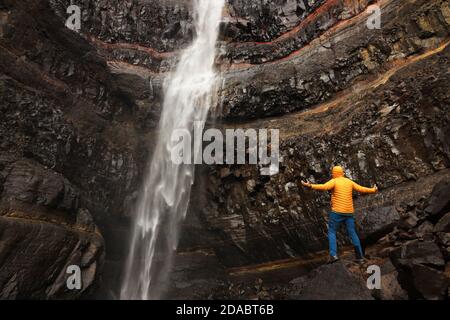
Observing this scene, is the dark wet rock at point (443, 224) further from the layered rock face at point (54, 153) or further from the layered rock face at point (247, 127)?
the layered rock face at point (54, 153)

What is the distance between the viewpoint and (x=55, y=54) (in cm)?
1673

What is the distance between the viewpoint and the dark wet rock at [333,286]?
7145 mm

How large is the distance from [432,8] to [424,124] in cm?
500

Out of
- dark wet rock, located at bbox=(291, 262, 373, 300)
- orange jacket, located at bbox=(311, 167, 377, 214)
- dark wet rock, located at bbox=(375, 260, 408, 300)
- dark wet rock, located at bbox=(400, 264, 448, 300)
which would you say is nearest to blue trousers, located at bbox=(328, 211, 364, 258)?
orange jacket, located at bbox=(311, 167, 377, 214)

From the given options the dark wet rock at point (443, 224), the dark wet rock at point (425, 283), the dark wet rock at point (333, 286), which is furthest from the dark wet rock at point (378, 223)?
the dark wet rock at point (425, 283)

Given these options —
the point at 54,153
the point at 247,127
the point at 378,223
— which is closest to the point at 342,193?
the point at 378,223

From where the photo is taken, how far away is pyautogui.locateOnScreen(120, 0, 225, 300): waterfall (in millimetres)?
16203

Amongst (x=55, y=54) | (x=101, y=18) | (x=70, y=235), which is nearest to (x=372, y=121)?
(x=70, y=235)

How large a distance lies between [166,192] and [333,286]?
11.5 m

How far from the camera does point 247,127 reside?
57.3 ft

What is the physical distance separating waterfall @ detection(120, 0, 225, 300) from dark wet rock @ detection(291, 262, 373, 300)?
31.0ft

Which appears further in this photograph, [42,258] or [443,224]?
[42,258]

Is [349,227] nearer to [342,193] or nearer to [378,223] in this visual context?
[342,193]

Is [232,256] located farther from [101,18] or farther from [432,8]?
[101,18]
